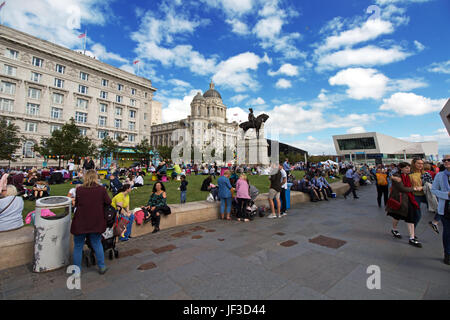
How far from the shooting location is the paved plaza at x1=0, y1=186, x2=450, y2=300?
2875 millimetres

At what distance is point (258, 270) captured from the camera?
11.5 ft

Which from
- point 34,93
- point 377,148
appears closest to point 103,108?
point 34,93

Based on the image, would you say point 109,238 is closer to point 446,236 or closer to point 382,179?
point 446,236

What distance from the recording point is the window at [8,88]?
3617 centimetres

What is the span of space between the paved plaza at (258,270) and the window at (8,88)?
50481 mm

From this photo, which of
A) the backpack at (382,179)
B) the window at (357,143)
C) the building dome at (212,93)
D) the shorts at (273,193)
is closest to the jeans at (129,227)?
the shorts at (273,193)

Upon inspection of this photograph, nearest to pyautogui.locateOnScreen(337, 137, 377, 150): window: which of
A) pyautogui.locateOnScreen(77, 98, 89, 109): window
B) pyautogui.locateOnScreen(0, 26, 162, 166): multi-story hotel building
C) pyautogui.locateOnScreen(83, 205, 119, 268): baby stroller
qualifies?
pyautogui.locateOnScreen(0, 26, 162, 166): multi-story hotel building

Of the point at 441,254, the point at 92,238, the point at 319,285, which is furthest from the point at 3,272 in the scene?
the point at 441,254

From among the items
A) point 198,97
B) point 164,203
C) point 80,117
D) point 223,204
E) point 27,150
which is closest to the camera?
point 164,203

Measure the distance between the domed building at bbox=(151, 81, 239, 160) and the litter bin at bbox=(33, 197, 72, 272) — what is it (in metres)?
94.1

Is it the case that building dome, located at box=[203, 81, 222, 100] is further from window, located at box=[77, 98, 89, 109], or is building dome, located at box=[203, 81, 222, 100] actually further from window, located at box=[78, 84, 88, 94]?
window, located at box=[77, 98, 89, 109]

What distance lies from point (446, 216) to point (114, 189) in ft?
36.2

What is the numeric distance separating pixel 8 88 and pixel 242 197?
51677mm

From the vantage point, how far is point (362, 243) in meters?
4.71
